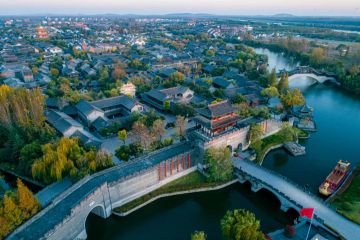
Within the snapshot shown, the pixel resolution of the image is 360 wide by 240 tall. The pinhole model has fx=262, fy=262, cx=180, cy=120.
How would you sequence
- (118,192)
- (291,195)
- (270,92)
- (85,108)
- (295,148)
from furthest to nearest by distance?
(270,92) < (85,108) < (295,148) < (291,195) < (118,192)

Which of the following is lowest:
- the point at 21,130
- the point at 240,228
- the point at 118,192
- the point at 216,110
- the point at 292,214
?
the point at 292,214

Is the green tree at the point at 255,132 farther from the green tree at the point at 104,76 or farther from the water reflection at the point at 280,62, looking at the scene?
the water reflection at the point at 280,62

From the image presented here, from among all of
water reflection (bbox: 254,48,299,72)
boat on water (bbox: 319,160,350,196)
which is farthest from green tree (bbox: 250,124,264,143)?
water reflection (bbox: 254,48,299,72)

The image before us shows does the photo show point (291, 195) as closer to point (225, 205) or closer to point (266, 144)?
point (225, 205)

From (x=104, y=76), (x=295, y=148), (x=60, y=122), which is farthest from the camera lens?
(x=104, y=76)

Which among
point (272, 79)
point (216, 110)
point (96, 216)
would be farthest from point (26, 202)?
point (272, 79)

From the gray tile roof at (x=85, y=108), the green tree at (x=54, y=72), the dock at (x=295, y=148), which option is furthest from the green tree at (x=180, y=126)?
the green tree at (x=54, y=72)

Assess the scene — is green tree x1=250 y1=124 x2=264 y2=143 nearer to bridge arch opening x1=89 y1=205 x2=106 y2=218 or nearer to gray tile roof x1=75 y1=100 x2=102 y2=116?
bridge arch opening x1=89 y1=205 x2=106 y2=218
